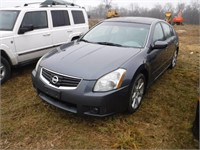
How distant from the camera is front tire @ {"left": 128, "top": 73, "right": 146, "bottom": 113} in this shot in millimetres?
3338

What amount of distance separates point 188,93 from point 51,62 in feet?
9.83

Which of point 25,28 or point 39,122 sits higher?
point 25,28

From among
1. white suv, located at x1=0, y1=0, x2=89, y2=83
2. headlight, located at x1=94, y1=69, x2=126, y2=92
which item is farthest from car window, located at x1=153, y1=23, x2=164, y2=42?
white suv, located at x1=0, y1=0, x2=89, y2=83

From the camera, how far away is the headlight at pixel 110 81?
296 centimetres

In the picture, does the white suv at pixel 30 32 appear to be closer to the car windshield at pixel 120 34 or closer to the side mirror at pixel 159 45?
the car windshield at pixel 120 34

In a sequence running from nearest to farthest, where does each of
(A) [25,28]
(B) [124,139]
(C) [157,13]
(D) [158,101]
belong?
(B) [124,139] < (D) [158,101] < (A) [25,28] < (C) [157,13]

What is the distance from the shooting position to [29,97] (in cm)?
416

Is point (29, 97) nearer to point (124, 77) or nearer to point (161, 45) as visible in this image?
point (124, 77)

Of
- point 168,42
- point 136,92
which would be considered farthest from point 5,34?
point 168,42

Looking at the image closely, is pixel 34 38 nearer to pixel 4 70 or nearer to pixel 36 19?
pixel 36 19

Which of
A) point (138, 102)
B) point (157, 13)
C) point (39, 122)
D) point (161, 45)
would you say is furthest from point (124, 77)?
point (157, 13)

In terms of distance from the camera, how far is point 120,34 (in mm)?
4203

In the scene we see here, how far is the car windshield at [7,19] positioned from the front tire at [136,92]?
3.17 metres

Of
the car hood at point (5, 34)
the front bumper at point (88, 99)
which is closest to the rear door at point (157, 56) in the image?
the front bumper at point (88, 99)
